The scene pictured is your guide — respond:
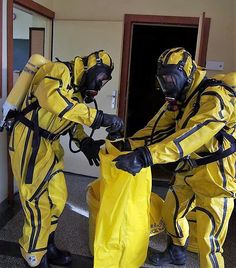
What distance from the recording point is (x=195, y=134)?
1.38 meters

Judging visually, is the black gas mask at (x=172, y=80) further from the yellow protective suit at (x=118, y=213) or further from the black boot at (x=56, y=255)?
the black boot at (x=56, y=255)

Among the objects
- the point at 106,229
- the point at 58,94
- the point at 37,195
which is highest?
the point at 58,94

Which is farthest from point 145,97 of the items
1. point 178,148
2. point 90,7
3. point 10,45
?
point 178,148

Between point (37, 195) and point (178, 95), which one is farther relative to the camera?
point (37, 195)

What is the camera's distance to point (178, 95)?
163 centimetres

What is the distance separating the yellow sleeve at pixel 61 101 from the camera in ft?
4.90

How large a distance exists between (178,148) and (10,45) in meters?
1.75

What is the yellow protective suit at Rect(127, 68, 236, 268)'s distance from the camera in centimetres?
138

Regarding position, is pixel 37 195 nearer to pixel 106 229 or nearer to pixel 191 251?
pixel 106 229

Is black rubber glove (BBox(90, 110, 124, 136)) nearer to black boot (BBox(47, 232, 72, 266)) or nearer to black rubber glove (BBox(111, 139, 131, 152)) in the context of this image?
black rubber glove (BBox(111, 139, 131, 152))

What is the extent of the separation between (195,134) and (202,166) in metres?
0.33

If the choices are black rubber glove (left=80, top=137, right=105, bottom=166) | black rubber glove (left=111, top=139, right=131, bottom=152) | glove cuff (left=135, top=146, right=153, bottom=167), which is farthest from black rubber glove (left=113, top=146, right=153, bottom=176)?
black rubber glove (left=80, top=137, right=105, bottom=166)

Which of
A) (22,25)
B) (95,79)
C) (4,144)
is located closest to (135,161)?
(95,79)

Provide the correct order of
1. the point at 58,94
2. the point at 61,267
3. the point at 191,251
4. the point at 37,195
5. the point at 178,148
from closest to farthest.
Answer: the point at 178,148 < the point at 58,94 < the point at 37,195 < the point at 61,267 < the point at 191,251
